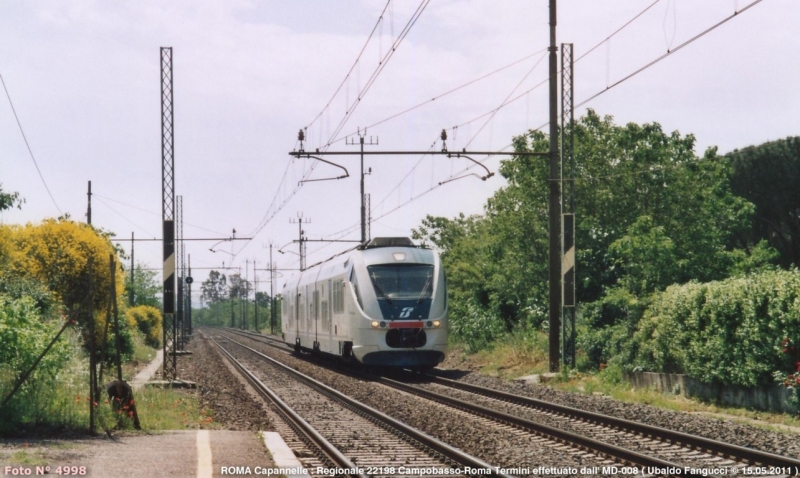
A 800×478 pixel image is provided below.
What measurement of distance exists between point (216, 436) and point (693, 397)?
940 cm

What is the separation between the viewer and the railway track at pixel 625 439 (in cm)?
1034

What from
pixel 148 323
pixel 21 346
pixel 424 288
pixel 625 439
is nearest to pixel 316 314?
pixel 424 288

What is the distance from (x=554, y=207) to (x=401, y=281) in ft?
14.7

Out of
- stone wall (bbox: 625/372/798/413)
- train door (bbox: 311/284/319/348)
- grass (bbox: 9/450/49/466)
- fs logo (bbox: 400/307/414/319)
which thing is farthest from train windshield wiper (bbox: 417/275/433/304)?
grass (bbox: 9/450/49/466)

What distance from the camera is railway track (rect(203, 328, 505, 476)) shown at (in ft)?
34.7

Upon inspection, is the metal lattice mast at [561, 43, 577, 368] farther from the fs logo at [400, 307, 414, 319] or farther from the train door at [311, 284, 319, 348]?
the train door at [311, 284, 319, 348]

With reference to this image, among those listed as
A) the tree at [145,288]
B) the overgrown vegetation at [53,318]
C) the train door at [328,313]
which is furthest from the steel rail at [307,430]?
the tree at [145,288]

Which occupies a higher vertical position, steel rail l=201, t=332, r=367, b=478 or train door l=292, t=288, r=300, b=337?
train door l=292, t=288, r=300, b=337

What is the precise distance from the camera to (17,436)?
12.1 m

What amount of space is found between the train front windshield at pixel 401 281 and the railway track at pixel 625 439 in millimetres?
5578

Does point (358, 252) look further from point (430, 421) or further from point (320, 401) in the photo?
point (430, 421)

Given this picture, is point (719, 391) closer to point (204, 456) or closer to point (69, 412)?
point (204, 456)

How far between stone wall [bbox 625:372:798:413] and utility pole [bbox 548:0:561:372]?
345 cm

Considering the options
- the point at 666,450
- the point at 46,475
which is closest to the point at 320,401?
the point at 666,450
